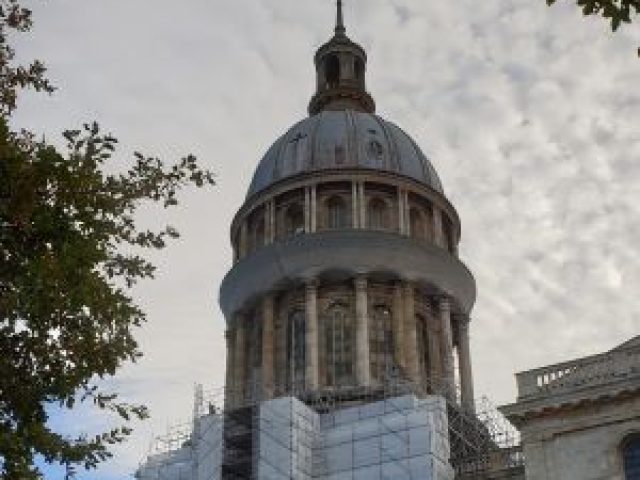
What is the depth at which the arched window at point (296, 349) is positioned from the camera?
48219 millimetres

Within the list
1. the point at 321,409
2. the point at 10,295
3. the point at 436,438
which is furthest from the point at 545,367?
the point at 10,295

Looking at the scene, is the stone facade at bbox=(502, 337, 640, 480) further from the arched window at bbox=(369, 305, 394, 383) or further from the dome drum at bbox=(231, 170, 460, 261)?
the dome drum at bbox=(231, 170, 460, 261)

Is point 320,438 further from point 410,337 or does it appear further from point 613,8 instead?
point 613,8

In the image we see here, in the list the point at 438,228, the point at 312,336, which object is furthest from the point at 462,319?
the point at 312,336

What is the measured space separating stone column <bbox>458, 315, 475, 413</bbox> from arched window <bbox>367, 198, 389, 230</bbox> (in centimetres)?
546

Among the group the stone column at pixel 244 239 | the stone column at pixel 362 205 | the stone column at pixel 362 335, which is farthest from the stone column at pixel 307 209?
the stone column at pixel 362 335

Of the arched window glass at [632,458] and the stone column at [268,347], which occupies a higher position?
the stone column at [268,347]

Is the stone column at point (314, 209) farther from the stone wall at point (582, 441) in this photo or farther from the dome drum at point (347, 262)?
the stone wall at point (582, 441)

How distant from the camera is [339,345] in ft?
A: 160

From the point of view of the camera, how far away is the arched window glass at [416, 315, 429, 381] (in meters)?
49.5

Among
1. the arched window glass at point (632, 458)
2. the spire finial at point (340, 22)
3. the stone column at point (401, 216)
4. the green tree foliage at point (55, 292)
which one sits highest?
the spire finial at point (340, 22)

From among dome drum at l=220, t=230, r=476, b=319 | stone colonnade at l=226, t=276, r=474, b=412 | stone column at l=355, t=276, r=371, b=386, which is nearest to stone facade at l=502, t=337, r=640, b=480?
stone column at l=355, t=276, r=371, b=386

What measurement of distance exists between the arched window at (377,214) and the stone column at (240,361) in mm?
7217

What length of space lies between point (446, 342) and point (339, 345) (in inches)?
188
